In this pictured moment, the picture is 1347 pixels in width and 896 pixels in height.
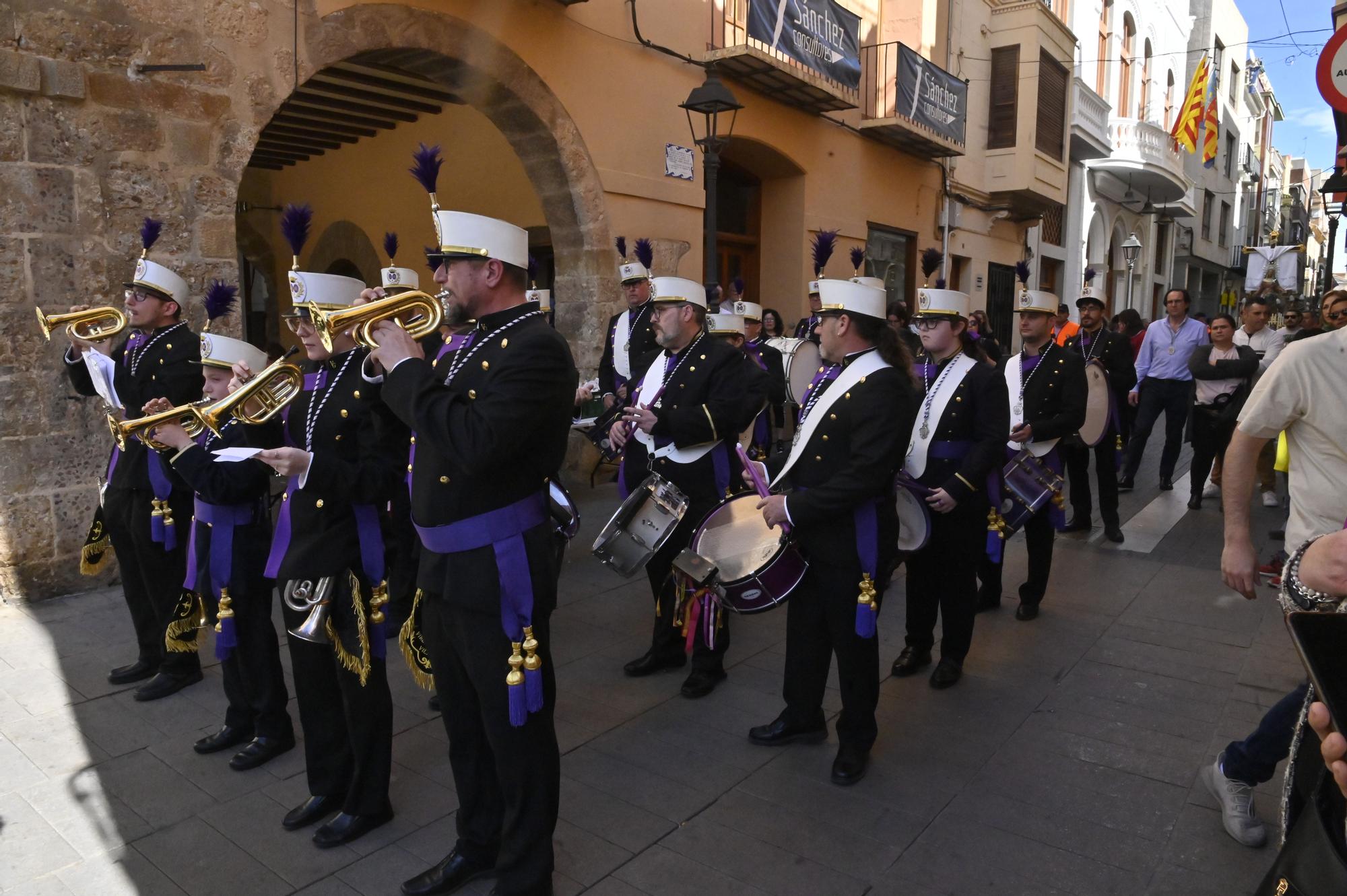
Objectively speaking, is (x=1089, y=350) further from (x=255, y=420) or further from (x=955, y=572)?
(x=255, y=420)

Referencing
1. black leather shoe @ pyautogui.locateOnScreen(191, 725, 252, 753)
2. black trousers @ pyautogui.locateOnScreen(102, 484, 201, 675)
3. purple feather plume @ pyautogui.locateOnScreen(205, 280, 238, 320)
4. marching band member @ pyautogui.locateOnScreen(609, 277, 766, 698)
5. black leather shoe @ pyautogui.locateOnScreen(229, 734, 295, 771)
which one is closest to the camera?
black leather shoe @ pyautogui.locateOnScreen(229, 734, 295, 771)

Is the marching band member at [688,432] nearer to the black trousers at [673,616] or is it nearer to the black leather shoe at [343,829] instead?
the black trousers at [673,616]

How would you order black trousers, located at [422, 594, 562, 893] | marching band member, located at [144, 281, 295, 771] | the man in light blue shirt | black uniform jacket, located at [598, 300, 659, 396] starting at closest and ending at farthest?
1. black trousers, located at [422, 594, 562, 893]
2. marching band member, located at [144, 281, 295, 771]
3. black uniform jacket, located at [598, 300, 659, 396]
4. the man in light blue shirt

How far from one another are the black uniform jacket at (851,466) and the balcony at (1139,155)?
22.0 meters

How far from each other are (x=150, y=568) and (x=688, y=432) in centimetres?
265

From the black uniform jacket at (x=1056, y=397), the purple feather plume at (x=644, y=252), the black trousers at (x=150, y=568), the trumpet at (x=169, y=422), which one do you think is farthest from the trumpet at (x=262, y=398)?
the purple feather plume at (x=644, y=252)

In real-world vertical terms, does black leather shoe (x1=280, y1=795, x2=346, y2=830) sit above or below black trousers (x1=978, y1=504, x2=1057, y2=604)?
below

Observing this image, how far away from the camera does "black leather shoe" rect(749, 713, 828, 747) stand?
389 cm

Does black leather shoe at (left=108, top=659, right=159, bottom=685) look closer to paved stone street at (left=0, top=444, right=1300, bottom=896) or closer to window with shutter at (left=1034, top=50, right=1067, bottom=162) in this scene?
paved stone street at (left=0, top=444, right=1300, bottom=896)

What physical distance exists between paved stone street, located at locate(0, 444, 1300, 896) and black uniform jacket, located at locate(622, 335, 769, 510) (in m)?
1.05

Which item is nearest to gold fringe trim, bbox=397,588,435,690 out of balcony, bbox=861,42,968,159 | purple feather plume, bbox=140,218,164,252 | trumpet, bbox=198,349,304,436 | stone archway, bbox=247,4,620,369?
trumpet, bbox=198,349,304,436

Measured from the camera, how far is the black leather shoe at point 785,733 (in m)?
3.89

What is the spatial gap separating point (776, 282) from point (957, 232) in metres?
5.02

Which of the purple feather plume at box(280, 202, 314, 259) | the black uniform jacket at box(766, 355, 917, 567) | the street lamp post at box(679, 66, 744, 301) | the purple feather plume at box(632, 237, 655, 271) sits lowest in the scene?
the black uniform jacket at box(766, 355, 917, 567)
